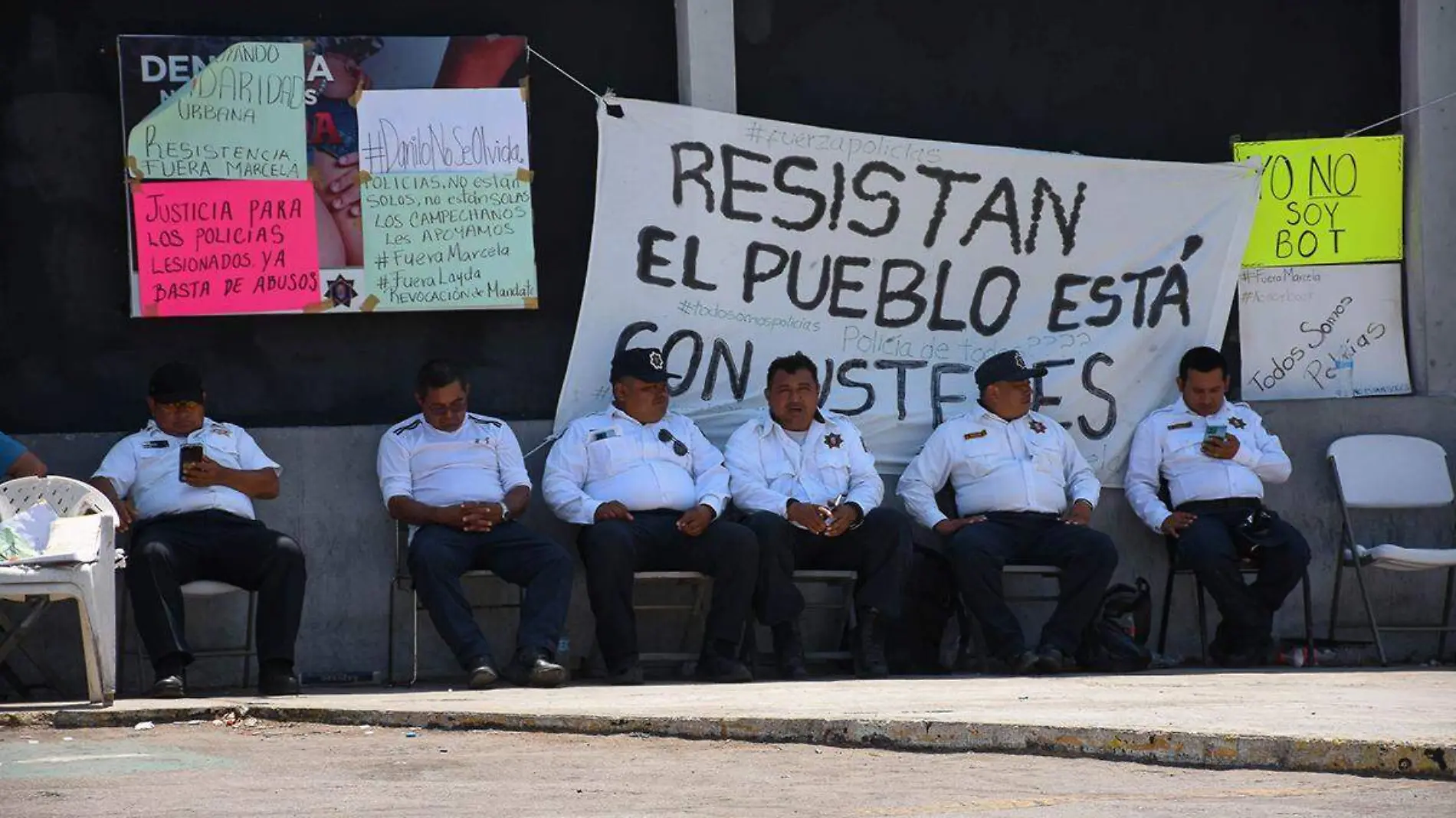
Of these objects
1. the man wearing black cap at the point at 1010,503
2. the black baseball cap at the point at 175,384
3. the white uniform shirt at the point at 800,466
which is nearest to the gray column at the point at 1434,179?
the man wearing black cap at the point at 1010,503

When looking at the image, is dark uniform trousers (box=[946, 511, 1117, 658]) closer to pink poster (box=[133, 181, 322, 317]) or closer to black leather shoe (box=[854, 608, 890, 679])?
black leather shoe (box=[854, 608, 890, 679])

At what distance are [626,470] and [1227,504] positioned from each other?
2959mm

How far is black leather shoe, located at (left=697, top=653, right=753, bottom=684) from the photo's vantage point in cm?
925

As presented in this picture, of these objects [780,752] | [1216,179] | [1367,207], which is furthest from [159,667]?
[1367,207]

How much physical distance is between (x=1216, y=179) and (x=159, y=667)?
5735mm

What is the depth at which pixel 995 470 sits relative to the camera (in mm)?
10234

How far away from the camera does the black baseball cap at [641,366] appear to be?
988 centimetres

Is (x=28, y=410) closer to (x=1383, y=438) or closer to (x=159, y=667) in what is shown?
(x=159, y=667)

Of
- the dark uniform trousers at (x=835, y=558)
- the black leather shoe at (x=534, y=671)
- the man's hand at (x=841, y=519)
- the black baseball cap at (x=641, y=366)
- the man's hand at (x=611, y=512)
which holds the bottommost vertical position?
the black leather shoe at (x=534, y=671)

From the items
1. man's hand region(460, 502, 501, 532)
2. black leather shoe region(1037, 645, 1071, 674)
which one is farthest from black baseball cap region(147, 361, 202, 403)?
black leather shoe region(1037, 645, 1071, 674)

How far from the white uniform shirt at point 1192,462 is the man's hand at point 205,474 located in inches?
172

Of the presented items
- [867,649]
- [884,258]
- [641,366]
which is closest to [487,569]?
[641,366]

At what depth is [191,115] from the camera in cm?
989

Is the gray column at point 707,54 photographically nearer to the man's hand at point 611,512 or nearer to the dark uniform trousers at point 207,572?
the man's hand at point 611,512
